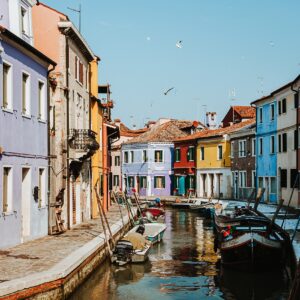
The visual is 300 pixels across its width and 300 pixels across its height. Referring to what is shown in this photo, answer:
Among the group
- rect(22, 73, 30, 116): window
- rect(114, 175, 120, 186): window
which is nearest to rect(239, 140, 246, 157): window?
rect(114, 175, 120, 186): window

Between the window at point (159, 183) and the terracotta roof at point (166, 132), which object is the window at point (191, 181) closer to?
the window at point (159, 183)

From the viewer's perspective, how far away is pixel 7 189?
17.4m

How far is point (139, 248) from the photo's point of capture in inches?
795

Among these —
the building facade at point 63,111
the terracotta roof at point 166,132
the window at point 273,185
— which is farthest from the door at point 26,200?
the terracotta roof at point 166,132

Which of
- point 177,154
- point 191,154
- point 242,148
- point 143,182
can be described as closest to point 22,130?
point 242,148

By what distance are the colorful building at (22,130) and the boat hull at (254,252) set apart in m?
6.53

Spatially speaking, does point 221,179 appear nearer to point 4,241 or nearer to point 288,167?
point 288,167

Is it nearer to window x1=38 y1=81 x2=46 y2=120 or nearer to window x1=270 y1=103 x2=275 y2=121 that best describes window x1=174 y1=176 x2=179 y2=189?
window x1=270 y1=103 x2=275 y2=121

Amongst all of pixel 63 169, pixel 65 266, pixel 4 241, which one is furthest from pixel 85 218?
pixel 65 266

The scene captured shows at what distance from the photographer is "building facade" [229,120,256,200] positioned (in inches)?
1866

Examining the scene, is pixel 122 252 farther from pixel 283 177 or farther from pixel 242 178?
pixel 242 178

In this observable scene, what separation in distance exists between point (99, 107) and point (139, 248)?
16.1m

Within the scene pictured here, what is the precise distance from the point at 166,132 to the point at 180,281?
46.0 m

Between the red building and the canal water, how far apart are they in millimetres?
34229
